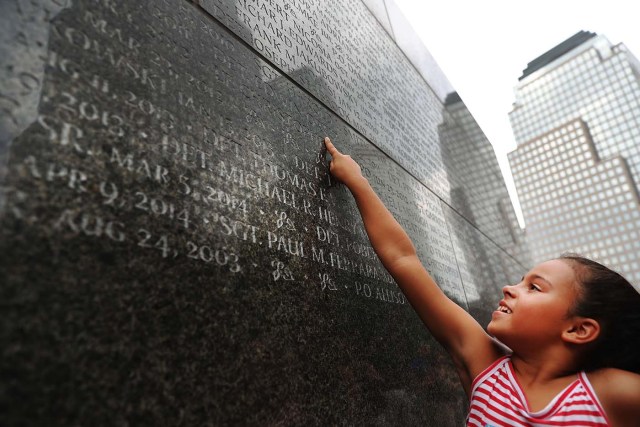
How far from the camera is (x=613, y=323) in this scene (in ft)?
4.91

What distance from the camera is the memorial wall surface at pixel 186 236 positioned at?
3.05 ft

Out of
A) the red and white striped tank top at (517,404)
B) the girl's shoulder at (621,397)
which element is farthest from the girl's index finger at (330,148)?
the girl's shoulder at (621,397)

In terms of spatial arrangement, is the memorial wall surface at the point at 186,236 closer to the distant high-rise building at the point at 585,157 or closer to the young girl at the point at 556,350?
the young girl at the point at 556,350

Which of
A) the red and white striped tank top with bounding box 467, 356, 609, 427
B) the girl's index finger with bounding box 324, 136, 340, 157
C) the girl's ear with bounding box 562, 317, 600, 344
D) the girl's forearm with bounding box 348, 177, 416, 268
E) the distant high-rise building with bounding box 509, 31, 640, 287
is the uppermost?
the distant high-rise building with bounding box 509, 31, 640, 287

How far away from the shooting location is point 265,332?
1453mm

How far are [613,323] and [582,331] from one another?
0.38 ft

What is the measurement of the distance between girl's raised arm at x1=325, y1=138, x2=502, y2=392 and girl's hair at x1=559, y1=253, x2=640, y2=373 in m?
0.37

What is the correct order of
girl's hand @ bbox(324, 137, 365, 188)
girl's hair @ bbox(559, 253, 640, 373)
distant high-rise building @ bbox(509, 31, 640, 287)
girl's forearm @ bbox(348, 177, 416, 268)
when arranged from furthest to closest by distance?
distant high-rise building @ bbox(509, 31, 640, 287) → girl's hand @ bbox(324, 137, 365, 188) → girl's forearm @ bbox(348, 177, 416, 268) → girl's hair @ bbox(559, 253, 640, 373)

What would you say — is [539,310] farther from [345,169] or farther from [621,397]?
[345,169]

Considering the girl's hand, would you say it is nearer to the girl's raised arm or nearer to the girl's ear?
the girl's raised arm

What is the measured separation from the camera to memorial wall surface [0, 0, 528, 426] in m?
0.93

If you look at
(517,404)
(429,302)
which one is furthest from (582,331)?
(429,302)

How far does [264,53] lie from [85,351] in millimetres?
1754

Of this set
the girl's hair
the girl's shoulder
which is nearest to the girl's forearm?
the girl's hair
